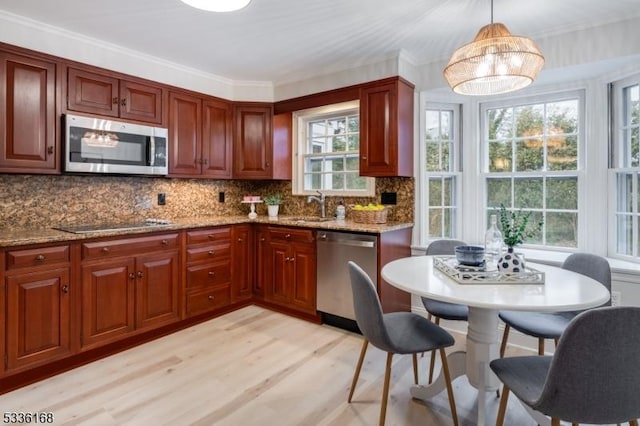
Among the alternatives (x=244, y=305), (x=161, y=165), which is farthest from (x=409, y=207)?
(x=161, y=165)

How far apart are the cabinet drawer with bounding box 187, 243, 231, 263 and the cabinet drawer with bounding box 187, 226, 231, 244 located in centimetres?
6

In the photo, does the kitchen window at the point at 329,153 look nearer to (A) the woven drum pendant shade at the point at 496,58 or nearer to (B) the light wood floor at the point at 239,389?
(B) the light wood floor at the point at 239,389

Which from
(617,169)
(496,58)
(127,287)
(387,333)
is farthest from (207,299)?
(617,169)

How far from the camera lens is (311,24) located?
2641 millimetres

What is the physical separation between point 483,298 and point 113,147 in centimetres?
293

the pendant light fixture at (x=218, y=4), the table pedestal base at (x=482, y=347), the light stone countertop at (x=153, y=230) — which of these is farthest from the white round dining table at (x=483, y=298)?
the pendant light fixture at (x=218, y=4)

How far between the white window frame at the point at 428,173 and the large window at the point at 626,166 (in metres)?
1.15

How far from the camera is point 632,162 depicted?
8.66 feet

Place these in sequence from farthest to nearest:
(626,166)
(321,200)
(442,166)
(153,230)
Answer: (321,200)
(442,166)
(153,230)
(626,166)

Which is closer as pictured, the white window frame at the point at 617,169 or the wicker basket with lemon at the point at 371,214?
the white window frame at the point at 617,169

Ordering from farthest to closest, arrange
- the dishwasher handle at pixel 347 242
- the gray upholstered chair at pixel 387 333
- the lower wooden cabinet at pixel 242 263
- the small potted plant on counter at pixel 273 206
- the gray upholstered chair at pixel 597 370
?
the small potted plant on counter at pixel 273 206, the lower wooden cabinet at pixel 242 263, the dishwasher handle at pixel 347 242, the gray upholstered chair at pixel 387 333, the gray upholstered chair at pixel 597 370

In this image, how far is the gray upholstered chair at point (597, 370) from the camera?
1.12 meters

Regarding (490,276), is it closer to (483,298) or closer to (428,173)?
(483,298)

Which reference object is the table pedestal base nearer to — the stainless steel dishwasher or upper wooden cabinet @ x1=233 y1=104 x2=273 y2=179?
the stainless steel dishwasher
